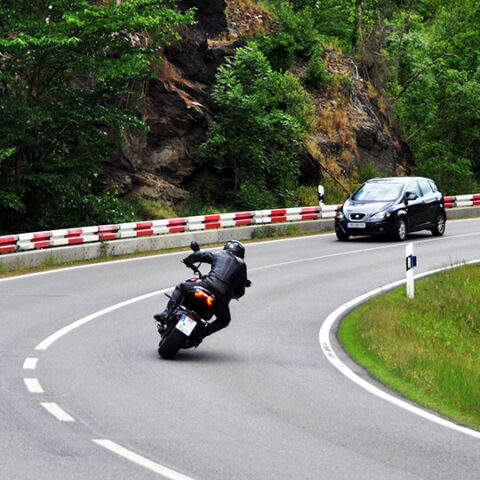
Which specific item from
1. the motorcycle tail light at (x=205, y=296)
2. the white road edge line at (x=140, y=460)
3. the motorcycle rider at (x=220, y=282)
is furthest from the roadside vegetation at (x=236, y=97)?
the white road edge line at (x=140, y=460)

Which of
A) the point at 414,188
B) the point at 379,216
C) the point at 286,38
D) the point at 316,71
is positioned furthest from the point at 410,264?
the point at 316,71

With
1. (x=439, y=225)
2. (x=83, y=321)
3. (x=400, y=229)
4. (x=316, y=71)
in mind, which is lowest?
(x=439, y=225)

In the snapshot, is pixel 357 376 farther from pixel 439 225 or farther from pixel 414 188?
pixel 439 225

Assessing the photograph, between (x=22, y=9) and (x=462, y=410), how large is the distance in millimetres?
17794

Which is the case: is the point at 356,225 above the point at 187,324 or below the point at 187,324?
below

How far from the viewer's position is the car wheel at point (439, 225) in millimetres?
28266

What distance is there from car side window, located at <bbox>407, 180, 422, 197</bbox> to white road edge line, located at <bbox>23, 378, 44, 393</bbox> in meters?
19.2

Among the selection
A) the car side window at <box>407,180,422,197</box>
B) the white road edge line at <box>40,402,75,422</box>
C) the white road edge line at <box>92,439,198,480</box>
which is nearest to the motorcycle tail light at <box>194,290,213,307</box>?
the white road edge line at <box>40,402,75,422</box>

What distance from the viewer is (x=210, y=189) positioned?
3375 cm

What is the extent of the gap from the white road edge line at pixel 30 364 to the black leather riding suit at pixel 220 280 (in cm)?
179

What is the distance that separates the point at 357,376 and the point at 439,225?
727 inches

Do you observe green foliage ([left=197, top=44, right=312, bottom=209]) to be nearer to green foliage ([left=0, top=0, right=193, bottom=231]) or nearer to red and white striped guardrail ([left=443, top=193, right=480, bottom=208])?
red and white striped guardrail ([left=443, top=193, right=480, bottom=208])

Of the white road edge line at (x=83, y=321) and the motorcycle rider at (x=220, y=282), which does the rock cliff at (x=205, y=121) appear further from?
the motorcycle rider at (x=220, y=282)

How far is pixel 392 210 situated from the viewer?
26172 millimetres
